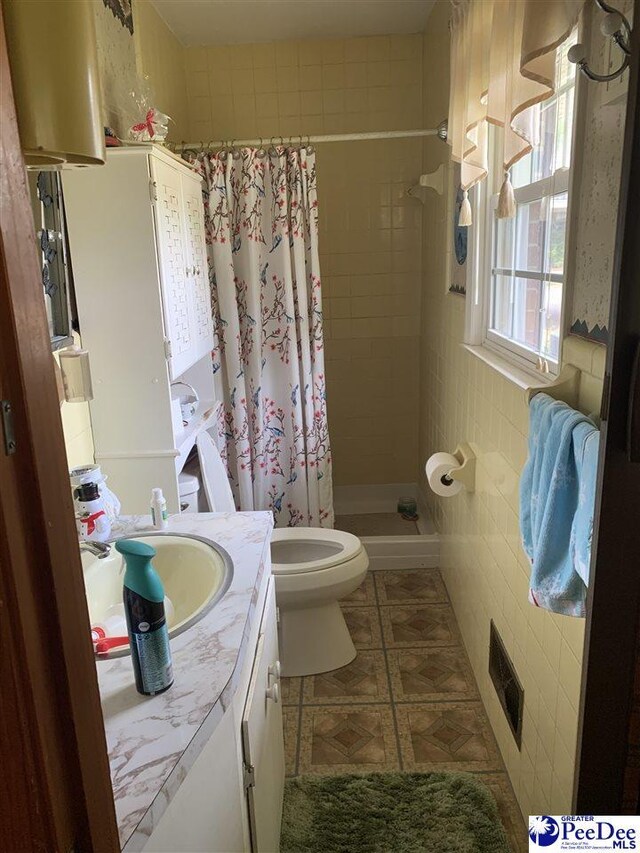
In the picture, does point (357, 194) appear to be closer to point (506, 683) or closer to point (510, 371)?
point (510, 371)

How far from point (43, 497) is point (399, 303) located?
10.8 feet

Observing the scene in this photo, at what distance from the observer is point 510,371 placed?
172cm

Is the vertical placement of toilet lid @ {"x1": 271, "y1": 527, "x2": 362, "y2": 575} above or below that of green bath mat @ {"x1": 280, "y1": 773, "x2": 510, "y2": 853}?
above

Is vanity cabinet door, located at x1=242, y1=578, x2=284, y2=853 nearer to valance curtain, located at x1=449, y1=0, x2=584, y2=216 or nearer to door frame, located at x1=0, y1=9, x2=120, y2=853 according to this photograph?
door frame, located at x1=0, y1=9, x2=120, y2=853

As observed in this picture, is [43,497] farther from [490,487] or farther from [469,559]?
[469,559]

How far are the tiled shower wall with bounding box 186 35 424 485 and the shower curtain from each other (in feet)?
2.50

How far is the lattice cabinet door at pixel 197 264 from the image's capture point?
2238mm

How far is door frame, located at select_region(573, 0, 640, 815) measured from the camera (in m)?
0.70

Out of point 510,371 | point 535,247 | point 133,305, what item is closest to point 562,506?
point 510,371

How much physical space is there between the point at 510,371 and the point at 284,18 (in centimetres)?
227

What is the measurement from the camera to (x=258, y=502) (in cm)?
301

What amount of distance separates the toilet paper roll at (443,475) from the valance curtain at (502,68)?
36.2 inches

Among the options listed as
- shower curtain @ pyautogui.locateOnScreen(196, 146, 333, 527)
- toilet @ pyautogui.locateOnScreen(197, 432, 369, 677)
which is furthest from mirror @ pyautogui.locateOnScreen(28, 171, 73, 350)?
shower curtain @ pyautogui.locateOnScreen(196, 146, 333, 527)

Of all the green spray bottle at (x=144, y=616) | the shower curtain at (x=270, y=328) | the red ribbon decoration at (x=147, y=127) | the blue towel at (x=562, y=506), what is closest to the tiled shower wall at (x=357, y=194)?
the shower curtain at (x=270, y=328)
